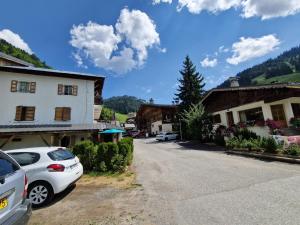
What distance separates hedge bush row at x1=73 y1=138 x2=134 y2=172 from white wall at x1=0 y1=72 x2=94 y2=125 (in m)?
12.9

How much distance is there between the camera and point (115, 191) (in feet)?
21.6

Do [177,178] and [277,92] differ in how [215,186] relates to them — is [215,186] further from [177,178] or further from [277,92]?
[277,92]

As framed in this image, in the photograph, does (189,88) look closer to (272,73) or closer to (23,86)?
(23,86)

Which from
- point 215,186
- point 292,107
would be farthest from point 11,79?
point 292,107

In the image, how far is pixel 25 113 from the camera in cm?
2009

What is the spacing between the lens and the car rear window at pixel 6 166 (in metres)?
3.15

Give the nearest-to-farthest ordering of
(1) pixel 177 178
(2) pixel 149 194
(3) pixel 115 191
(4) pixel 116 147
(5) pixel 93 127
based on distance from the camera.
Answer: (2) pixel 149 194
(3) pixel 115 191
(1) pixel 177 178
(4) pixel 116 147
(5) pixel 93 127

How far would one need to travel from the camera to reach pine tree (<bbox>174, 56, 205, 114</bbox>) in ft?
108

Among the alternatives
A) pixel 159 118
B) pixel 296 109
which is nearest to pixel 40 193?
pixel 296 109

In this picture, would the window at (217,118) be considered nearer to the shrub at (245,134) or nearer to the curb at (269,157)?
the shrub at (245,134)

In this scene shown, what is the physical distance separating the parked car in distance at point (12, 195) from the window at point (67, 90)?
66.6 ft

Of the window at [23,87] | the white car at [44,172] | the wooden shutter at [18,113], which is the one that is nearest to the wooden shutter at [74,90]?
the window at [23,87]

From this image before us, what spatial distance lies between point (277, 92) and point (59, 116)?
2179cm

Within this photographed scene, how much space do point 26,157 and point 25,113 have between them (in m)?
17.3
